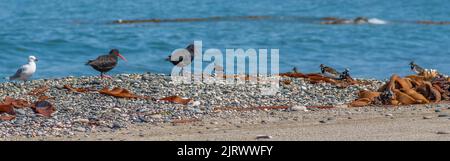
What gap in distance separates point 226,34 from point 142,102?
1588cm

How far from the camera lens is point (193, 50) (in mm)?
14539

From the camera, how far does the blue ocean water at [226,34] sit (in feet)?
66.1

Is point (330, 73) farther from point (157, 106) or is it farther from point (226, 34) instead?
point (226, 34)

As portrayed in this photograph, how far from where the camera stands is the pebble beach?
9141 mm

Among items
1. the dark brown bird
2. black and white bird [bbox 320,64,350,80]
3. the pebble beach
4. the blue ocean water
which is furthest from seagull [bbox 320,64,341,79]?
the blue ocean water

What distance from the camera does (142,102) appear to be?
1053cm

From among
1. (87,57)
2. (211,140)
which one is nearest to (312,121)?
(211,140)

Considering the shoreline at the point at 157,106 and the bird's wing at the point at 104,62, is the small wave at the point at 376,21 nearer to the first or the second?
the bird's wing at the point at 104,62

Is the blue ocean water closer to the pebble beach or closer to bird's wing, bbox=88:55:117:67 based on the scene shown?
bird's wing, bbox=88:55:117:67

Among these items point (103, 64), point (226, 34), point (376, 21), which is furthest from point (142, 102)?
point (376, 21)

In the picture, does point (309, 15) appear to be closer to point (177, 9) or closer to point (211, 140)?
point (177, 9)

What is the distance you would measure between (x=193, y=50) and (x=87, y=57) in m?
7.37

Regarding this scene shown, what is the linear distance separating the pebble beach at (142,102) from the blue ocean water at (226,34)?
5005 mm

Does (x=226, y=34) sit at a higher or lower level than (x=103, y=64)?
higher
